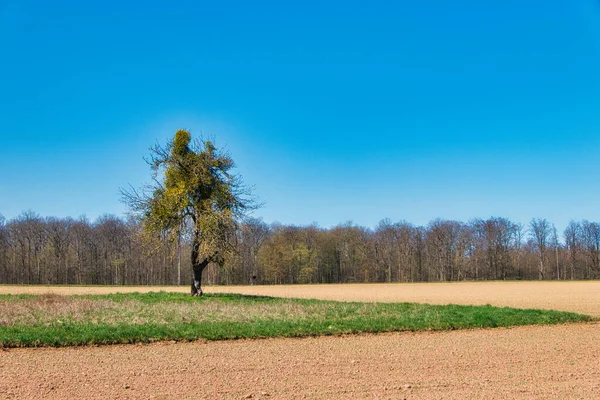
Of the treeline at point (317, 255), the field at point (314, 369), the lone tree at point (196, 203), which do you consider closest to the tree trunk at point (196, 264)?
the lone tree at point (196, 203)

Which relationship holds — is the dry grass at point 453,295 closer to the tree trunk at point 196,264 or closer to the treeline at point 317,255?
the tree trunk at point 196,264

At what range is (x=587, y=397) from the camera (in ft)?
30.6

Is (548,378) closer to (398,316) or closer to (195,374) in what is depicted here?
(195,374)

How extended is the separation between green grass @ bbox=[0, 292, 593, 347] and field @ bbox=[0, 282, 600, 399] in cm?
102

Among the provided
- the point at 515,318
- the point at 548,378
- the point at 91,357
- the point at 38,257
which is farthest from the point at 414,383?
the point at 38,257

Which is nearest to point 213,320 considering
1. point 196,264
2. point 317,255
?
point 196,264

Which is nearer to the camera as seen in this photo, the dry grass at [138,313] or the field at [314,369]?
the field at [314,369]

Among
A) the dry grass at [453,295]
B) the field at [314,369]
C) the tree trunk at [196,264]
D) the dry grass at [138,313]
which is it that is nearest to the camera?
the field at [314,369]

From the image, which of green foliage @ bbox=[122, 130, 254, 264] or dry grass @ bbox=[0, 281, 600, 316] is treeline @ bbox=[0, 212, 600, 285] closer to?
dry grass @ bbox=[0, 281, 600, 316]

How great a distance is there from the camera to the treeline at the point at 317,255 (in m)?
93.5

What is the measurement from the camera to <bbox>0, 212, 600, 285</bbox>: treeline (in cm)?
9350

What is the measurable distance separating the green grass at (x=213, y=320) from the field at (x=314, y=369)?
102 centimetres

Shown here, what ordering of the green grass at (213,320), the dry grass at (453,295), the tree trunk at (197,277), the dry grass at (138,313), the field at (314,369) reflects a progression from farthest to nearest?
the dry grass at (453,295) → the tree trunk at (197,277) → the dry grass at (138,313) → the green grass at (213,320) → the field at (314,369)

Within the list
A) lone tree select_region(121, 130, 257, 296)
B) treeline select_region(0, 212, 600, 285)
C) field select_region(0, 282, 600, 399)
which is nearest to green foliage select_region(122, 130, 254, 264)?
lone tree select_region(121, 130, 257, 296)
